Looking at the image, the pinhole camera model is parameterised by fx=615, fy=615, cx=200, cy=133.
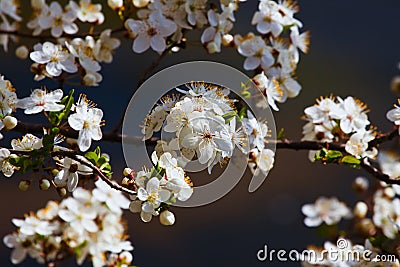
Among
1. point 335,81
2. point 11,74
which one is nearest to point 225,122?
point 11,74

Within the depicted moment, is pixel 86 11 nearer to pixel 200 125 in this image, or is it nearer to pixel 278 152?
pixel 200 125

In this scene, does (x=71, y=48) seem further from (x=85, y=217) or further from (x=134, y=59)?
(x=134, y=59)

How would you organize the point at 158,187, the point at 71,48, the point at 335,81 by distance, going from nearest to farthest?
the point at 158,187
the point at 71,48
the point at 335,81

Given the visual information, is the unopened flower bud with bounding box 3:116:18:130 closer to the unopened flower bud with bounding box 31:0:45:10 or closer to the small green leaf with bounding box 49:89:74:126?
the small green leaf with bounding box 49:89:74:126

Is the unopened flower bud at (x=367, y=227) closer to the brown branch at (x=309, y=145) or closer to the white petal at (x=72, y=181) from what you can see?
the brown branch at (x=309, y=145)

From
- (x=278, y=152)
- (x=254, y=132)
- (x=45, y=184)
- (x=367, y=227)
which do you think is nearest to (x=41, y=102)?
(x=45, y=184)
